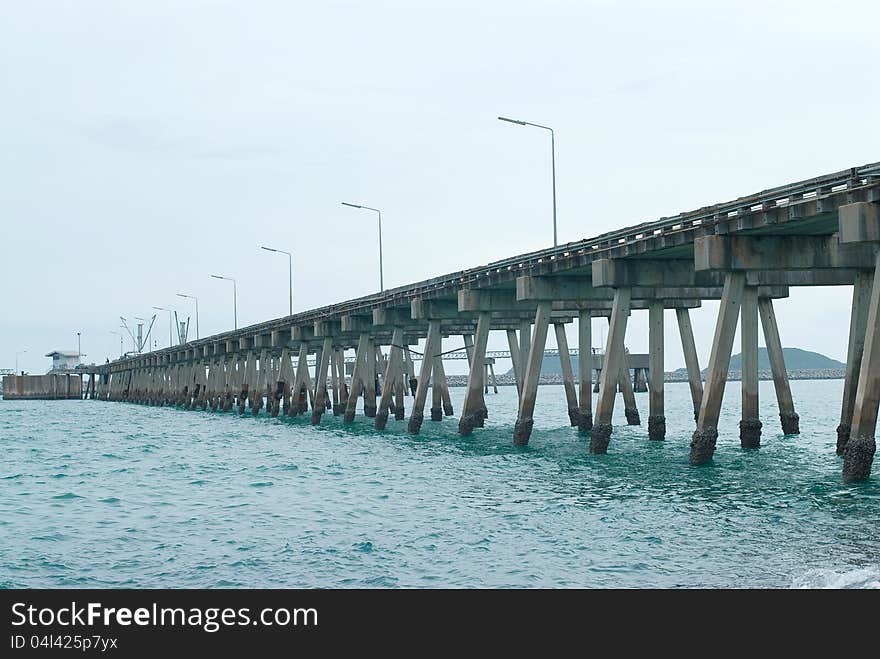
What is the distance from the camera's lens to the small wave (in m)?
18.9

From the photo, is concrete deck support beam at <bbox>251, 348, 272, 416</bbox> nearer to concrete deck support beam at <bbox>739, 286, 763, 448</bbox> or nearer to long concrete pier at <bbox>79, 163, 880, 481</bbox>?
long concrete pier at <bbox>79, 163, 880, 481</bbox>

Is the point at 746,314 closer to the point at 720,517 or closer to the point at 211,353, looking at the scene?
the point at 720,517

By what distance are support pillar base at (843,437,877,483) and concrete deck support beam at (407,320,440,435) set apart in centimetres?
3429

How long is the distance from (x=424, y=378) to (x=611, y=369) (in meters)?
21.6

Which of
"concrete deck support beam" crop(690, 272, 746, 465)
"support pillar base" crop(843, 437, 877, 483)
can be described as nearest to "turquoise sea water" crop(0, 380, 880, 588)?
"support pillar base" crop(843, 437, 877, 483)

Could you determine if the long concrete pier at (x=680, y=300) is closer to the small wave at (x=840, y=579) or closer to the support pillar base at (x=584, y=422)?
the support pillar base at (x=584, y=422)

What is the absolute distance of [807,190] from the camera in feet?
107

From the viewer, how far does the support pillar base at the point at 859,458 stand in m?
30.1

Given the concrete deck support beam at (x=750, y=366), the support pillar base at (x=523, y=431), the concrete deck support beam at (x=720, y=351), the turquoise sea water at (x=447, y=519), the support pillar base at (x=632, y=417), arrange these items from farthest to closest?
the support pillar base at (x=632, y=417) < the support pillar base at (x=523, y=431) < the concrete deck support beam at (x=750, y=366) < the concrete deck support beam at (x=720, y=351) < the turquoise sea water at (x=447, y=519)

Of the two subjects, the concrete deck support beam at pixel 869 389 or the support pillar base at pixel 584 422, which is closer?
the concrete deck support beam at pixel 869 389

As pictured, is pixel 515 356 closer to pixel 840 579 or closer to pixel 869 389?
pixel 869 389

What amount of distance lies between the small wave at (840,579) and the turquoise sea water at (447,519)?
0.05 meters

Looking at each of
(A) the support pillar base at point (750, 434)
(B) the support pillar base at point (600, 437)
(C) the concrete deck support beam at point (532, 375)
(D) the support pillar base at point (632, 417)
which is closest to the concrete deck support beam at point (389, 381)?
(D) the support pillar base at point (632, 417)
